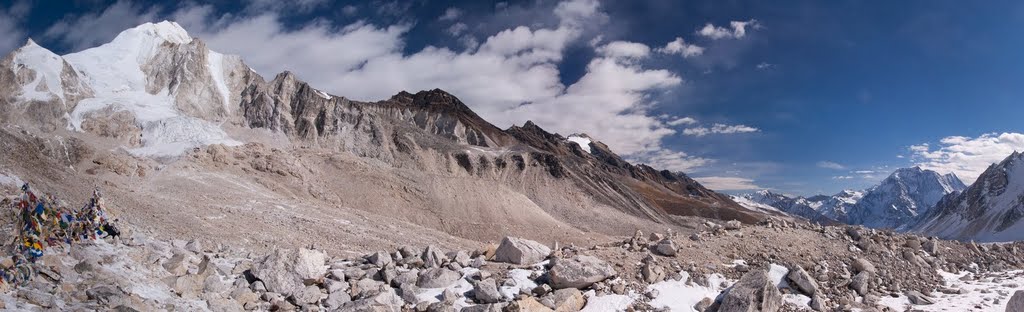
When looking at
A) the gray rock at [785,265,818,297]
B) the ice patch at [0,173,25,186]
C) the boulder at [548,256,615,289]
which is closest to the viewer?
the boulder at [548,256,615,289]

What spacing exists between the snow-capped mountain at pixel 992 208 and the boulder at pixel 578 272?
6517 inches

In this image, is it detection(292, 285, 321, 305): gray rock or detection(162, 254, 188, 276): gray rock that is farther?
detection(162, 254, 188, 276): gray rock

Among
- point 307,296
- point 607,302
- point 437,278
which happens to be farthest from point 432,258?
point 607,302

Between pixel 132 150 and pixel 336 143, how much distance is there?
68.2 feet

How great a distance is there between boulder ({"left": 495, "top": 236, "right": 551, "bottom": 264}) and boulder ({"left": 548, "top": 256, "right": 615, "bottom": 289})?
1.19 metres

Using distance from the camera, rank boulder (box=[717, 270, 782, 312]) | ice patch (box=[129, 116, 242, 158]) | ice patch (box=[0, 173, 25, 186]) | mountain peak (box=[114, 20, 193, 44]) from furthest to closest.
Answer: mountain peak (box=[114, 20, 193, 44]) < ice patch (box=[129, 116, 242, 158]) < ice patch (box=[0, 173, 25, 186]) < boulder (box=[717, 270, 782, 312])

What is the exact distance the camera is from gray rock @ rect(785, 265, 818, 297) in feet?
43.0

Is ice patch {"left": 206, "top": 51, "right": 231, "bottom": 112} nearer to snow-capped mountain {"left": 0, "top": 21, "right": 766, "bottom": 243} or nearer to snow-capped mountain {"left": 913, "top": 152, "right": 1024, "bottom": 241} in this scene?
snow-capped mountain {"left": 0, "top": 21, "right": 766, "bottom": 243}

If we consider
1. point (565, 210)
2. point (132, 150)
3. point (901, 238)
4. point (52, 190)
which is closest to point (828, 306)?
point (901, 238)

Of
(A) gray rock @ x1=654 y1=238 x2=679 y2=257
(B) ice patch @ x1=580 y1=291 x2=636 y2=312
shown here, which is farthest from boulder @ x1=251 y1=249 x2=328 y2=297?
(A) gray rock @ x1=654 y1=238 x2=679 y2=257

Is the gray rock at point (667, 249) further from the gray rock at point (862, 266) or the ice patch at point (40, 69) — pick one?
the ice patch at point (40, 69)

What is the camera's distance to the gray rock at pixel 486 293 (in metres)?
11.5

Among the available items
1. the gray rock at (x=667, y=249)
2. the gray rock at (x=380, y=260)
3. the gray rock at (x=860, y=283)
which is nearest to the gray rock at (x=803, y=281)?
the gray rock at (x=860, y=283)

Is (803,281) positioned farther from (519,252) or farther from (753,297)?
(519,252)
